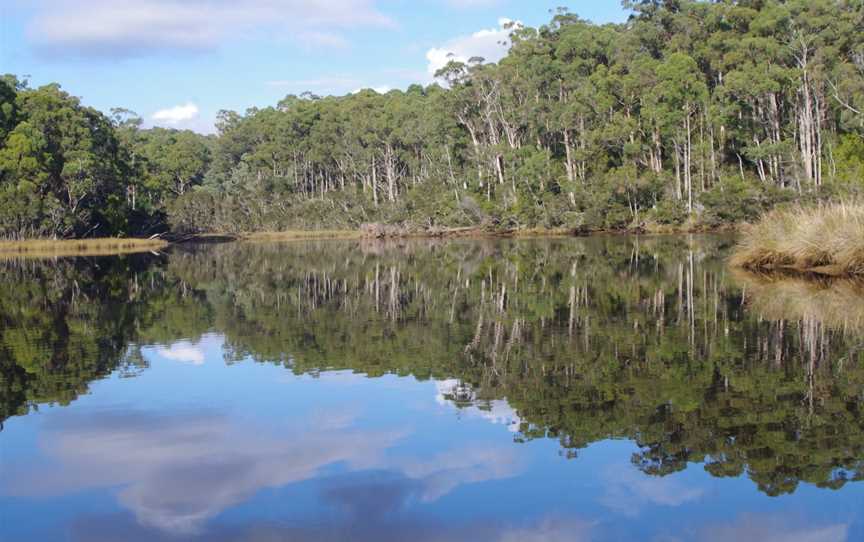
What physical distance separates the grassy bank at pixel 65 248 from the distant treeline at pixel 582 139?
125 cm

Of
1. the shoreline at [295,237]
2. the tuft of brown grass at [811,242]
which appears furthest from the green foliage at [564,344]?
the shoreline at [295,237]

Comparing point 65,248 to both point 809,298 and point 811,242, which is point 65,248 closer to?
point 811,242

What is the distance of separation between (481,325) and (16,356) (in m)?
7.94

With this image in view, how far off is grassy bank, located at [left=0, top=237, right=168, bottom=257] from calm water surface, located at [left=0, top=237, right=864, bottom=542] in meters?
37.9

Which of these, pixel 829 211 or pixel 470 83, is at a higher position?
pixel 470 83

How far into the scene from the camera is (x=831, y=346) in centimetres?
1216

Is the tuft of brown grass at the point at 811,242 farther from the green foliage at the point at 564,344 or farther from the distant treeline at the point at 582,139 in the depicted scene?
the distant treeline at the point at 582,139

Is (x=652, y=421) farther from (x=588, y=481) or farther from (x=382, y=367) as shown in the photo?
(x=382, y=367)

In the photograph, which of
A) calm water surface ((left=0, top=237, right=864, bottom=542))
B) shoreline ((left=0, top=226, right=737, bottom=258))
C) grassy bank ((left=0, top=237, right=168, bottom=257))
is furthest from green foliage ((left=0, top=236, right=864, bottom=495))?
shoreline ((left=0, top=226, right=737, bottom=258))

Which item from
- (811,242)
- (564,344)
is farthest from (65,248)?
(564,344)

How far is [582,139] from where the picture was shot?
212 ft

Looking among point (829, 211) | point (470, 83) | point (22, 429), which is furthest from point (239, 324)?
point (470, 83)

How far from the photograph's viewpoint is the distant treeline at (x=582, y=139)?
177ft

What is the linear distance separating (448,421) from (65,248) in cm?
5346
